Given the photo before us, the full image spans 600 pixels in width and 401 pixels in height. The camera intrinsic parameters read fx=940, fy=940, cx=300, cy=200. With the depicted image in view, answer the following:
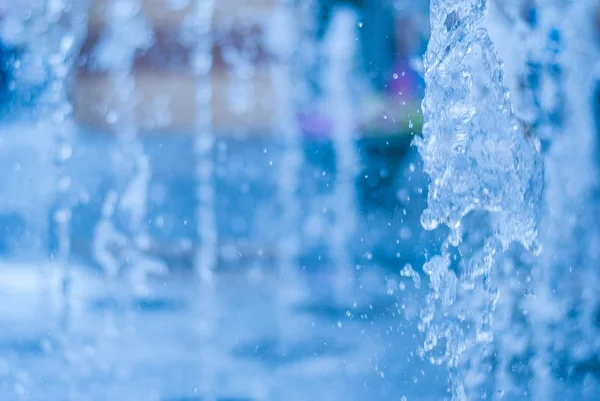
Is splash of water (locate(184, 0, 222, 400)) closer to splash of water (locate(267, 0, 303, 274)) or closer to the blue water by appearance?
the blue water

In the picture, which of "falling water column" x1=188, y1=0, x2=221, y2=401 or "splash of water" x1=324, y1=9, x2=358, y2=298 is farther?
"splash of water" x1=324, y1=9, x2=358, y2=298

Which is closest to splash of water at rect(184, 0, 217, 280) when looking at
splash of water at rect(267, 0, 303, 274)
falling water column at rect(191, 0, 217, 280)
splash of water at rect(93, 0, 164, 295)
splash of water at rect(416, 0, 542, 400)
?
falling water column at rect(191, 0, 217, 280)

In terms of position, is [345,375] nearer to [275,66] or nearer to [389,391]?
[389,391]

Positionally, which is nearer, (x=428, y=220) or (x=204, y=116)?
(x=428, y=220)

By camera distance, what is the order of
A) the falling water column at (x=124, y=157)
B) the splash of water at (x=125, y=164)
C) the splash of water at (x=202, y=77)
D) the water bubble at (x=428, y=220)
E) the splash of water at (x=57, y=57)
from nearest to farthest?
the water bubble at (x=428, y=220), the splash of water at (x=125, y=164), the falling water column at (x=124, y=157), the splash of water at (x=57, y=57), the splash of water at (x=202, y=77)

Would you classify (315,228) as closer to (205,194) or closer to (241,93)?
(205,194)

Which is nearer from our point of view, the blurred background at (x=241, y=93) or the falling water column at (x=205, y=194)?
the falling water column at (x=205, y=194)

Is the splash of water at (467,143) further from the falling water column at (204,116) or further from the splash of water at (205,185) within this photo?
the falling water column at (204,116)

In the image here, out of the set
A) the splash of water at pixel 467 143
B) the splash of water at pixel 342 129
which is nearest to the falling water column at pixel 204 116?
the splash of water at pixel 342 129

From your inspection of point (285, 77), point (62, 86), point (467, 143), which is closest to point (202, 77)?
point (285, 77)

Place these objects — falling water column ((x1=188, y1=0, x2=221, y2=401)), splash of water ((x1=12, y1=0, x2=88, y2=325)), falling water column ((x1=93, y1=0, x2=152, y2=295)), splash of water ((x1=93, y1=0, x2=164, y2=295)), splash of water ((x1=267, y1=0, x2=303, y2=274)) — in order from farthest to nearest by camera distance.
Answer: splash of water ((x1=267, y1=0, x2=303, y2=274)) → splash of water ((x1=12, y1=0, x2=88, y2=325)) → falling water column ((x1=93, y1=0, x2=152, y2=295)) → splash of water ((x1=93, y1=0, x2=164, y2=295)) → falling water column ((x1=188, y1=0, x2=221, y2=401))

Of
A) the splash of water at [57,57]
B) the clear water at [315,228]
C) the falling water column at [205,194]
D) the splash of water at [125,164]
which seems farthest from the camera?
the splash of water at [57,57]

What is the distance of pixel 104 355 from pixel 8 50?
233 inches

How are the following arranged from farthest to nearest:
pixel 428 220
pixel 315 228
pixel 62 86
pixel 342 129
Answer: pixel 62 86
pixel 342 129
pixel 315 228
pixel 428 220
